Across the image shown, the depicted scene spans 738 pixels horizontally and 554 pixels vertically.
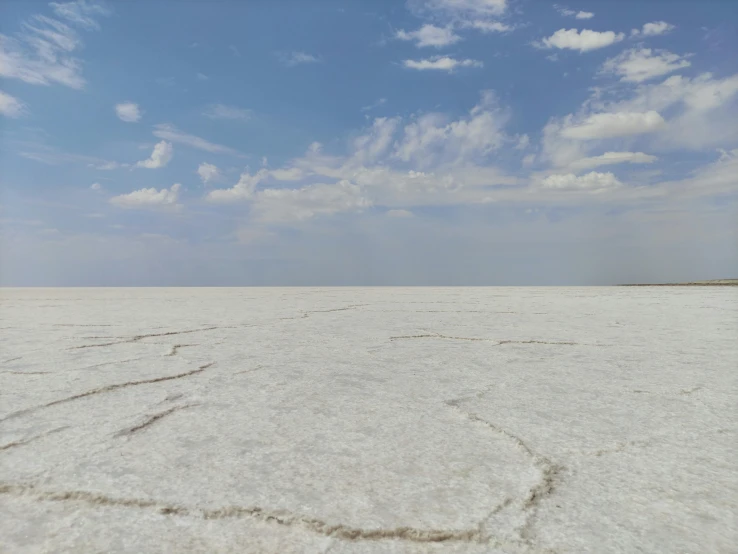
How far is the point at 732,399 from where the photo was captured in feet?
4.02

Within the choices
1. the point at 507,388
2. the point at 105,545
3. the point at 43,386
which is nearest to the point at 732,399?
the point at 507,388

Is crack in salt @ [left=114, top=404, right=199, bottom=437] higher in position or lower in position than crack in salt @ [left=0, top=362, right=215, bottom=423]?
lower

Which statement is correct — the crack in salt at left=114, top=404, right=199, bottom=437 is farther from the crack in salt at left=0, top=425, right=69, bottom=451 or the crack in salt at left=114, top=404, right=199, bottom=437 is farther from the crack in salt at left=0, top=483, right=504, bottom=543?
the crack in salt at left=0, top=483, right=504, bottom=543

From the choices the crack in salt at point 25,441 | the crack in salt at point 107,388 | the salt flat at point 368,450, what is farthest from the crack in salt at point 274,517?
the crack in salt at point 107,388

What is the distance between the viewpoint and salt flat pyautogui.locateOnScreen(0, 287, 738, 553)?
618 millimetres

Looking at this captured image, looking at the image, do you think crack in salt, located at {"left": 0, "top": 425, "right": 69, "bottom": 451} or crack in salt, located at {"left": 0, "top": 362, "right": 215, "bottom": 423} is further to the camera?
crack in salt, located at {"left": 0, "top": 362, "right": 215, "bottom": 423}

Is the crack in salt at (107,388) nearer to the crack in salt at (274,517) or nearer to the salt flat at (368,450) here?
the salt flat at (368,450)

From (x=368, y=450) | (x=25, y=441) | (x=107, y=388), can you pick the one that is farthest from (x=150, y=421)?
(x=368, y=450)

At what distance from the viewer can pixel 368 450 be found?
34.4 inches

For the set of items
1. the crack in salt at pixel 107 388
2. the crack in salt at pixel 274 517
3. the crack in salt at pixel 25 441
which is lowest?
the crack in salt at pixel 274 517

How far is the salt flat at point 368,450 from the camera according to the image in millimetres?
618

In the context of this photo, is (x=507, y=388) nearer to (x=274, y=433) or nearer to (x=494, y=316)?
(x=274, y=433)

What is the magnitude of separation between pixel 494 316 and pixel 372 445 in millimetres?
2371

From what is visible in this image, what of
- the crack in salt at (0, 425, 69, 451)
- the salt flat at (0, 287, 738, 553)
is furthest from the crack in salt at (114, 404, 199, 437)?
the crack in salt at (0, 425, 69, 451)
